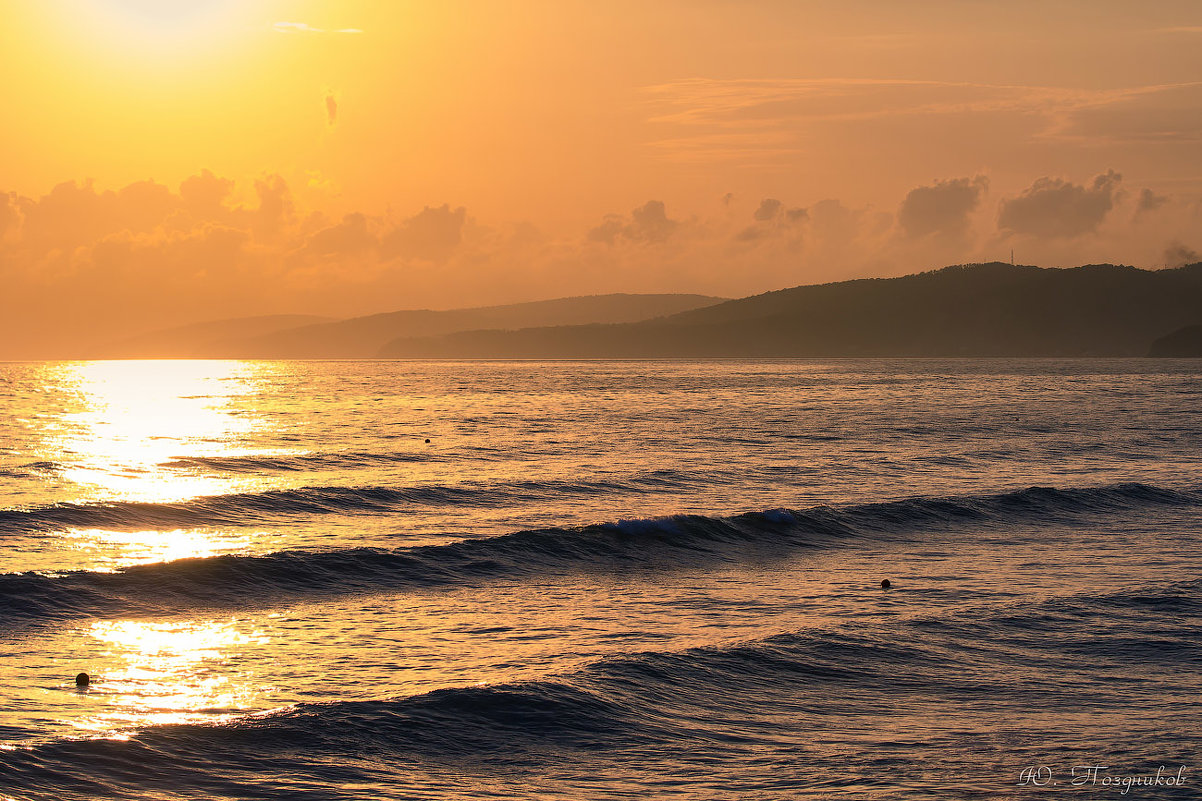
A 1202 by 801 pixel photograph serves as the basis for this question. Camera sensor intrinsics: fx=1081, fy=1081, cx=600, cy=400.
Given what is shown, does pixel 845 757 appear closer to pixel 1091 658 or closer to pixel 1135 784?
pixel 1135 784

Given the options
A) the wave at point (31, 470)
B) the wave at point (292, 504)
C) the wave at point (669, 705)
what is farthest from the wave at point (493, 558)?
the wave at point (31, 470)

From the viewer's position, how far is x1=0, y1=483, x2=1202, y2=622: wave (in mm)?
23359

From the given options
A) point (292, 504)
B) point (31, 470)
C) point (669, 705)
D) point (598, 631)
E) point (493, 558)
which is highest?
point (31, 470)

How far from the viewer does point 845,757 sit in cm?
1381

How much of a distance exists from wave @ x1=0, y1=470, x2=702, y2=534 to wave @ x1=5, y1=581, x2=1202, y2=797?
750 inches

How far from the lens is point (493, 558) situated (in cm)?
2742

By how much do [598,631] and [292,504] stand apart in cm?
1976

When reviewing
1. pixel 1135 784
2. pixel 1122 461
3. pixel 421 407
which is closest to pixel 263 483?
pixel 1135 784

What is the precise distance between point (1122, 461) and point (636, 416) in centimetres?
4259

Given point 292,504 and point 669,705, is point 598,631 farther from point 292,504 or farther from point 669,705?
point 292,504

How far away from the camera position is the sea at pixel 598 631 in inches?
539

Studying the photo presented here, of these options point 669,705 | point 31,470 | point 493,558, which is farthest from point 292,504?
point 669,705

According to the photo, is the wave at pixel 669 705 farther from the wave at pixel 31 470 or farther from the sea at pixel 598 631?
the wave at pixel 31 470

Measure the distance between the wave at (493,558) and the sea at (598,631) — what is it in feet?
0.37
